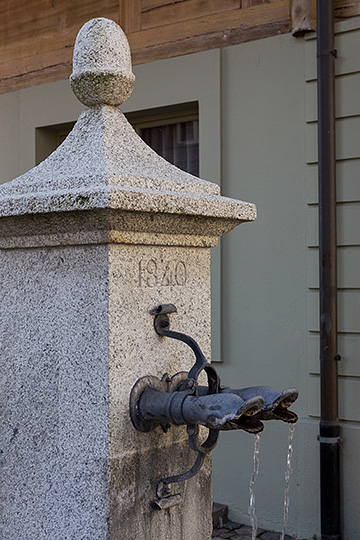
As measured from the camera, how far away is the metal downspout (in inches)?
170

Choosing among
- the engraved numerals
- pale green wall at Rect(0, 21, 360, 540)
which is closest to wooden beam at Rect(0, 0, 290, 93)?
pale green wall at Rect(0, 21, 360, 540)

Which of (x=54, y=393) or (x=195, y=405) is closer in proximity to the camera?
(x=195, y=405)

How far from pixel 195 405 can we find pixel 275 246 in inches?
117

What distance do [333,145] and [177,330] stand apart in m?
2.62

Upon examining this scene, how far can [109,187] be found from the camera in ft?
5.85

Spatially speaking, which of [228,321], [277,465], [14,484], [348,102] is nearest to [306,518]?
[277,465]

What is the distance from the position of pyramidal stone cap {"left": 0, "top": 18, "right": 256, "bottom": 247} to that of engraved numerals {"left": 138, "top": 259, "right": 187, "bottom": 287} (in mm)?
67

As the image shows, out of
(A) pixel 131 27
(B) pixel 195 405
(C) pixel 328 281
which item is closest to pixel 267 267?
(C) pixel 328 281

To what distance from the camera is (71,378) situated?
199 cm

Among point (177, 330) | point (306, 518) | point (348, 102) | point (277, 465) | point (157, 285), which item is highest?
point (348, 102)

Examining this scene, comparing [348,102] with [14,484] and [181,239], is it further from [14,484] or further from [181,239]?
[14,484]

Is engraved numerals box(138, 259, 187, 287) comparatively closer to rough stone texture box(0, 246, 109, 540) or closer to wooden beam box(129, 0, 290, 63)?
rough stone texture box(0, 246, 109, 540)

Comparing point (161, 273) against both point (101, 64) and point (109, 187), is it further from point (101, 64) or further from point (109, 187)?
point (101, 64)

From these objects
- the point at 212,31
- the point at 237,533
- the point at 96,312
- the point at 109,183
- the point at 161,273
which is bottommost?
the point at 237,533
